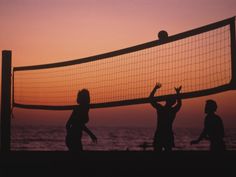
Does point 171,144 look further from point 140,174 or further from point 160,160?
point 140,174

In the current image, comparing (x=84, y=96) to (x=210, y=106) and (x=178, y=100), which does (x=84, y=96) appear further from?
(x=210, y=106)

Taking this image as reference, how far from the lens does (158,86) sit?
8664 millimetres

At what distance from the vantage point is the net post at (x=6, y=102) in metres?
9.96

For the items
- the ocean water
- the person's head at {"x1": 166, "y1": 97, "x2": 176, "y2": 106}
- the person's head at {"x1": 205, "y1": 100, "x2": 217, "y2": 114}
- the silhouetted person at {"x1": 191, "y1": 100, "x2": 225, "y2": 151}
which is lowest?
the ocean water

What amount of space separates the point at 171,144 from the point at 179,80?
4.81 ft

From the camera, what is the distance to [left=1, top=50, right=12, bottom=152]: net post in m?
9.96

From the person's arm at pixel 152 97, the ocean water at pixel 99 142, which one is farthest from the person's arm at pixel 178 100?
the ocean water at pixel 99 142

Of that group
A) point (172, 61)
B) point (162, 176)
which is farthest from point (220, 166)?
point (172, 61)

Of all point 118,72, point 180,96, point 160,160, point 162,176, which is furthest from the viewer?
point 118,72

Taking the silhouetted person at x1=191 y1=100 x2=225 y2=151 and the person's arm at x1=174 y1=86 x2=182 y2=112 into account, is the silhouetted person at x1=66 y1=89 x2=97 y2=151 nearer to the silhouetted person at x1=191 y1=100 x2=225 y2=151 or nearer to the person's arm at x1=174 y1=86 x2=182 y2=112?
the person's arm at x1=174 y1=86 x2=182 y2=112

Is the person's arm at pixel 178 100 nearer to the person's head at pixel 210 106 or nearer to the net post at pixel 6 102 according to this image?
the person's head at pixel 210 106

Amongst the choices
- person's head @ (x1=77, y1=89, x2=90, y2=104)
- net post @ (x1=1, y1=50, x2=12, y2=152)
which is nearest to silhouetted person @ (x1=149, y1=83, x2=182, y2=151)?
person's head @ (x1=77, y1=89, x2=90, y2=104)

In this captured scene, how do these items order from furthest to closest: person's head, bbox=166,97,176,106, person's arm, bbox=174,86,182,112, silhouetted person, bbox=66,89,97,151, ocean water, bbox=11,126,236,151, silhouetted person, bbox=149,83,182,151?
ocean water, bbox=11,126,236,151 → silhouetted person, bbox=149,83,182,151 → person's head, bbox=166,97,176,106 → person's arm, bbox=174,86,182,112 → silhouetted person, bbox=66,89,97,151

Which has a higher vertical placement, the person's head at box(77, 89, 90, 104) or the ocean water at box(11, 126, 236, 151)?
the person's head at box(77, 89, 90, 104)
